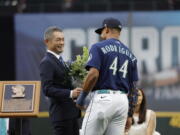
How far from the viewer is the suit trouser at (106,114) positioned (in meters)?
6.03

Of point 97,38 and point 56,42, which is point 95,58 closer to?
point 56,42

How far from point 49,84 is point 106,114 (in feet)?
2.83

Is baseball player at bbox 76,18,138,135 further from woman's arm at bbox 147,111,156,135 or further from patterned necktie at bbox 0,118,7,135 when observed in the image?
patterned necktie at bbox 0,118,7,135

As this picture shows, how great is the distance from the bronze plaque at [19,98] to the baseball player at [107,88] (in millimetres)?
950

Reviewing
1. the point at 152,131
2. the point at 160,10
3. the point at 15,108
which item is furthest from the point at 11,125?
the point at 160,10

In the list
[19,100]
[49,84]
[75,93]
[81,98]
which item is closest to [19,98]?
[19,100]

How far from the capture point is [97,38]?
11.1 metres

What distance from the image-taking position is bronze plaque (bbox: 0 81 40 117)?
688 cm

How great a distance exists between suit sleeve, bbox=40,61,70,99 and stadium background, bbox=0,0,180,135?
14.1 ft

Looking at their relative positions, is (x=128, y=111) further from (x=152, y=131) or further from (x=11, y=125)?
(x=11, y=125)

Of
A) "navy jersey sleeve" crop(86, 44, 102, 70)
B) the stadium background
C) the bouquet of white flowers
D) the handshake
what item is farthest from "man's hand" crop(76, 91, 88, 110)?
the stadium background

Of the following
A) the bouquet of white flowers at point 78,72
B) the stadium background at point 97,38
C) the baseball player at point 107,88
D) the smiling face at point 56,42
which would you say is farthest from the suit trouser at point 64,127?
the stadium background at point 97,38

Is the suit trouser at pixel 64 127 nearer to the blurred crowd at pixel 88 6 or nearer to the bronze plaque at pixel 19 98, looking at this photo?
the bronze plaque at pixel 19 98

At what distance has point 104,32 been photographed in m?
6.31
